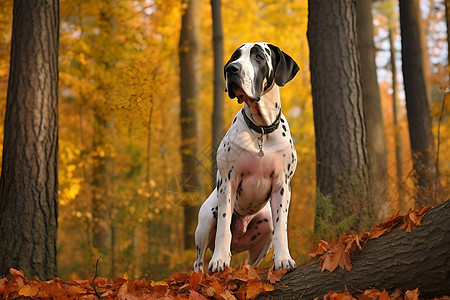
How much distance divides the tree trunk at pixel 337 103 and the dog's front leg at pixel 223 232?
2.17m

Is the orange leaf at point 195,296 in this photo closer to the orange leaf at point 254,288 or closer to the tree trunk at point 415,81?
the orange leaf at point 254,288

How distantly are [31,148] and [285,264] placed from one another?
147 inches

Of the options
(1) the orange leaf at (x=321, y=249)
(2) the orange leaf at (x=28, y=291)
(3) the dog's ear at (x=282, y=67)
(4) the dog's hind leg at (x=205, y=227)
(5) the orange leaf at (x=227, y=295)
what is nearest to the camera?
(5) the orange leaf at (x=227, y=295)

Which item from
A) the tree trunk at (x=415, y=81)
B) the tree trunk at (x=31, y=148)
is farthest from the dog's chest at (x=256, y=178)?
the tree trunk at (x=415, y=81)

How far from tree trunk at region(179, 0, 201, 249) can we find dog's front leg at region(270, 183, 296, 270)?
6289 mm

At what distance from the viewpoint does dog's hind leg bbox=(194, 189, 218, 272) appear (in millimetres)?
4418

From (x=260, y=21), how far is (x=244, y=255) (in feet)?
29.3

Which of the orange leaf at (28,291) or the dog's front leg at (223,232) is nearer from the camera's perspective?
the orange leaf at (28,291)

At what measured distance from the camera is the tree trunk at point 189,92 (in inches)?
416

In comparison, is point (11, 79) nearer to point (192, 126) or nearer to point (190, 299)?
point (190, 299)

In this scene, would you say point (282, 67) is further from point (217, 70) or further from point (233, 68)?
point (217, 70)

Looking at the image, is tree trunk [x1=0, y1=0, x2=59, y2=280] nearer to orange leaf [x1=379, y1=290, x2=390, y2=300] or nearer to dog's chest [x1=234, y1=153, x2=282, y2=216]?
dog's chest [x1=234, y1=153, x2=282, y2=216]

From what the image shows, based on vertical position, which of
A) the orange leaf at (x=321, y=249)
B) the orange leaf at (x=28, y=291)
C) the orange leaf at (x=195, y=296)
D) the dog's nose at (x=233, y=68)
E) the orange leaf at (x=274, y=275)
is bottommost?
the orange leaf at (x=28, y=291)

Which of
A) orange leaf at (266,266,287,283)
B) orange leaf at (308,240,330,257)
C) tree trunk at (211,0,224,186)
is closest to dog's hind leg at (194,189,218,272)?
orange leaf at (266,266,287,283)
